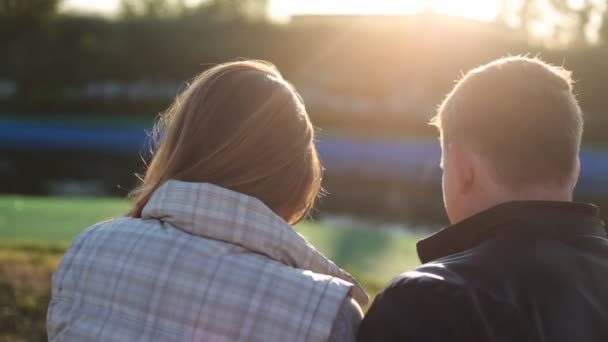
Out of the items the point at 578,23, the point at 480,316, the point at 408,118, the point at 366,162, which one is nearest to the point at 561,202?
the point at 480,316

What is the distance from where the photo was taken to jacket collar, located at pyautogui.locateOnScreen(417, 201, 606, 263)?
5.01ft

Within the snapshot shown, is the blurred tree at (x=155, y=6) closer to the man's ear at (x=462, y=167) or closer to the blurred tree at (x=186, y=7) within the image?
the blurred tree at (x=186, y=7)

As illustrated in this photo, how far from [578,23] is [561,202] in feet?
92.6

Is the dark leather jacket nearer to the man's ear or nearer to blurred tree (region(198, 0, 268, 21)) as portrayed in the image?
the man's ear

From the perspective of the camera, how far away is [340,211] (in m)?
13.8

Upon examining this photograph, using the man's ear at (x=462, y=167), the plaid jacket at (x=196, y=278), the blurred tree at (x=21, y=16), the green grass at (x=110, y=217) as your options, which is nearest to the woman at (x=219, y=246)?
the plaid jacket at (x=196, y=278)

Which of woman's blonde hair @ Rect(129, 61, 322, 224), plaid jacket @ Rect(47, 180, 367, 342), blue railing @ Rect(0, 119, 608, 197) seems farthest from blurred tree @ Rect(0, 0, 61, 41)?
plaid jacket @ Rect(47, 180, 367, 342)

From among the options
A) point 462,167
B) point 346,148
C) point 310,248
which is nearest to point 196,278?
point 310,248

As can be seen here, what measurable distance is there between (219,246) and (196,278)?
2.9 inches

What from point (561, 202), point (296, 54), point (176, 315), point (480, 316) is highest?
point (561, 202)

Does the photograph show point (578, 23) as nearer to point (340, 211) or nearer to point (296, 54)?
point (296, 54)

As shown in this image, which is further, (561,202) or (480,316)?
(561,202)

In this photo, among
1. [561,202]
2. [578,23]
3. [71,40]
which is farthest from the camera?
[578,23]

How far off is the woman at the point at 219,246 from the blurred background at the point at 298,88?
1026 cm
